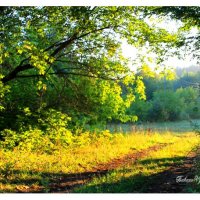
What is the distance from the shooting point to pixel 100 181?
912 cm

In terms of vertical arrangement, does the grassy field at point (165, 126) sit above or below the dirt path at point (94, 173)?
above

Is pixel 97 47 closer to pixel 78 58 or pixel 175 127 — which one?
pixel 78 58

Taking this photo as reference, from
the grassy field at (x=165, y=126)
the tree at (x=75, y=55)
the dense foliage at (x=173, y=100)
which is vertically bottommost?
the grassy field at (x=165, y=126)

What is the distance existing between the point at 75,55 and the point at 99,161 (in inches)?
122

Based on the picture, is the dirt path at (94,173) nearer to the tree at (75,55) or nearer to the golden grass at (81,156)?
the golden grass at (81,156)

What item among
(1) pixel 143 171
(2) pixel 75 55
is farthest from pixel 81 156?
(2) pixel 75 55

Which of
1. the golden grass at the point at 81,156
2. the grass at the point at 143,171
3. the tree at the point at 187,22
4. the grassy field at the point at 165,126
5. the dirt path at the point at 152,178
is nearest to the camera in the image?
the grass at the point at 143,171

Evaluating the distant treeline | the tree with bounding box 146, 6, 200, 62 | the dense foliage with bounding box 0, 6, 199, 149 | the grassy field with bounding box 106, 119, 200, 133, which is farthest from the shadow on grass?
the tree with bounding box 146, 6, 200, 62

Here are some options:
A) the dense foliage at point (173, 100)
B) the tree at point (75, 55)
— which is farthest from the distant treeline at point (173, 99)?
the tree at point (75, 55)

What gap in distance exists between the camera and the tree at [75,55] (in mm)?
10969

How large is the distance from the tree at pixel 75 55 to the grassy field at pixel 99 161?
3.46ft

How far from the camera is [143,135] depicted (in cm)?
1214

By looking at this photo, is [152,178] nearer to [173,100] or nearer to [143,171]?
[143,171]

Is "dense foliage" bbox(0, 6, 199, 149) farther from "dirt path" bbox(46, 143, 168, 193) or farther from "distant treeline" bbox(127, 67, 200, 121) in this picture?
"dirt path" bbox(46, 143, 168, 193)
